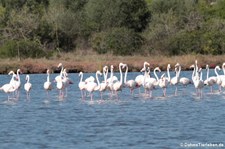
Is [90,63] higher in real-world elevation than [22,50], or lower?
lower

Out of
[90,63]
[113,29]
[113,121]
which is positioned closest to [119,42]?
[113,29]

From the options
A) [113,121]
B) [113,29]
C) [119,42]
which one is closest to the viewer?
[113,121]

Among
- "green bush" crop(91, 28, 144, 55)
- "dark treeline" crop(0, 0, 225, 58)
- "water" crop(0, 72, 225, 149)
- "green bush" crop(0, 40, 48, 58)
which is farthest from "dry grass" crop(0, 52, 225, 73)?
"water" crop(0, 72, 225, 149)

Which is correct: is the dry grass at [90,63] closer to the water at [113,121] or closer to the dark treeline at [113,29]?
the dark treeline at [113,29]

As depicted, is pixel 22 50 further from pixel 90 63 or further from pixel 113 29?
pixel 113 29

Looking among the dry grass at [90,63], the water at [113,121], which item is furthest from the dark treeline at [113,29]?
the water at [113,121]

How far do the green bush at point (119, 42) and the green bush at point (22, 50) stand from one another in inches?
210

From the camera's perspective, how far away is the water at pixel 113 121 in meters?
16.7

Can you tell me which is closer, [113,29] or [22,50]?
[22,50]

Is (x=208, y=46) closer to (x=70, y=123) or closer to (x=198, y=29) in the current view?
(x=198, y=29)

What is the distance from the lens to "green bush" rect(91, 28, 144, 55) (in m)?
51.5

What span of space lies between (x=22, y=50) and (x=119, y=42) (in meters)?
7.27

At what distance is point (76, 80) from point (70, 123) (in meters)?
16.3

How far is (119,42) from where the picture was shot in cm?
5172
